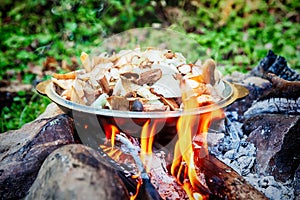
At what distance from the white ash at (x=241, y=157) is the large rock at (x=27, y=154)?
888 millimetres

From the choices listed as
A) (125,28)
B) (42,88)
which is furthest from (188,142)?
(125,28)

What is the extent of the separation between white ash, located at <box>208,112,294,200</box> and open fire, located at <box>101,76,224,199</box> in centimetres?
24

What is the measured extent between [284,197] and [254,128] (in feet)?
1.81

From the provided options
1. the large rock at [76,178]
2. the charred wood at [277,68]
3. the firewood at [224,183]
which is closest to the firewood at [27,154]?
the large rock at [76,178]

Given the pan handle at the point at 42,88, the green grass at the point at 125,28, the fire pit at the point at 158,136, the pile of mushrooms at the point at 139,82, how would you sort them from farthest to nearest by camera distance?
the green grass at the point at 125,28, the pan handle at the point at 42,88, the pile of mushrooms at the point at 139,82, the fire pit at the point at 158,136

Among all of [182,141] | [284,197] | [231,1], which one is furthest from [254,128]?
[231,1]

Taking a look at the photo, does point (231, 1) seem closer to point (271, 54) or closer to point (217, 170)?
point (271, 54)

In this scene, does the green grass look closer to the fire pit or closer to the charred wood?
the charred wood

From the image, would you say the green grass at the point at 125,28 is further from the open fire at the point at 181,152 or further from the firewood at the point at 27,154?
the open fire at the point at 181,152

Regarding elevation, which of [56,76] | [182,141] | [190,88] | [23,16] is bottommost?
[182,141]

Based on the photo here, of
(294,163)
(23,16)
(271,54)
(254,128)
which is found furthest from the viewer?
(23,16)

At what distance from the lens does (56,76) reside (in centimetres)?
208

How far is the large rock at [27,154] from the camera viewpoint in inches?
64.0

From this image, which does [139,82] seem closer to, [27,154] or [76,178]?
[27,154]
